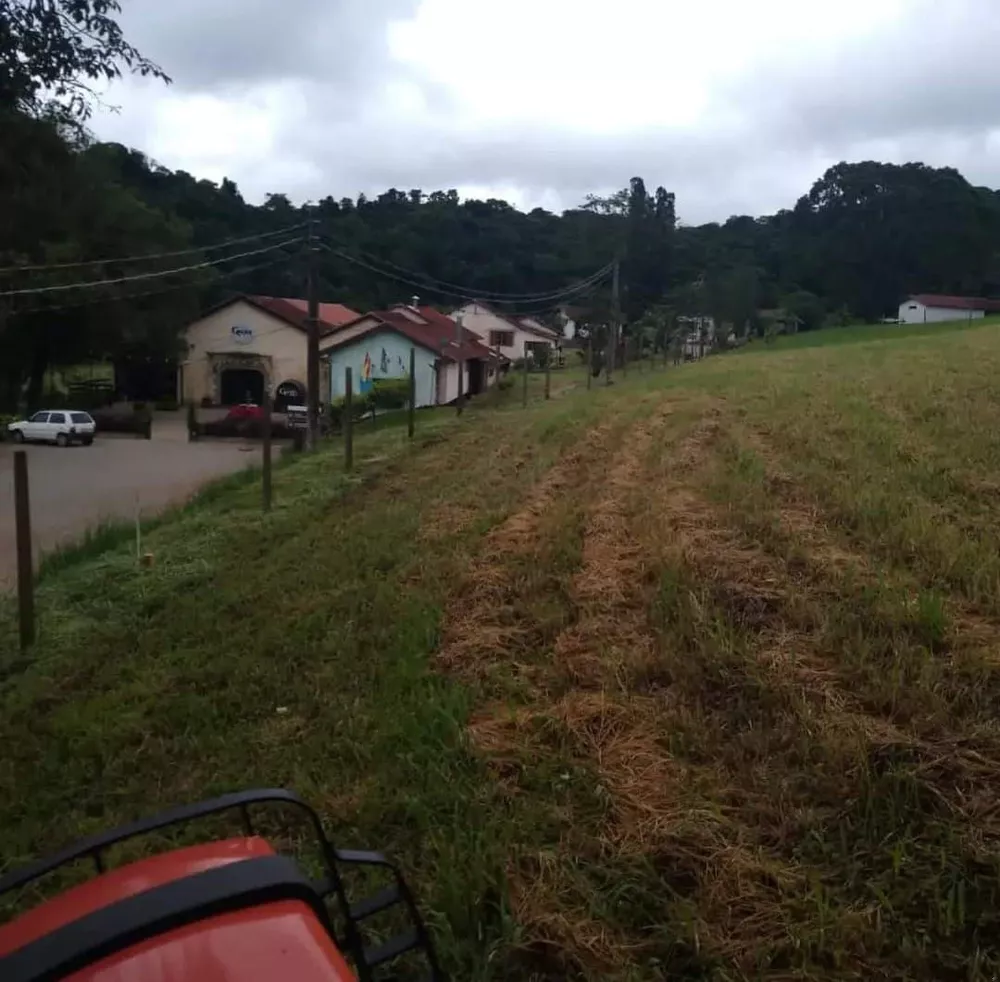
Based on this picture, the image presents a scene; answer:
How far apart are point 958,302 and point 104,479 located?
55718mm

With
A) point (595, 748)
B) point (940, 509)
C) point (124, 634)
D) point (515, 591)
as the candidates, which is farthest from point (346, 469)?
point (595, 748)

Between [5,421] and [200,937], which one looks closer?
[200,937]

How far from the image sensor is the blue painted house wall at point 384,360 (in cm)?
3894

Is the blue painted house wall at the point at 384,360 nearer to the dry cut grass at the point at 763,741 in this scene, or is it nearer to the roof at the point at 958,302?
the dry cut grass at the point at 763,741

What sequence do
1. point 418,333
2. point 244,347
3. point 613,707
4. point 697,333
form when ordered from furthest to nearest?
point 697,333, point 244,347, point 418,333, point 613,707

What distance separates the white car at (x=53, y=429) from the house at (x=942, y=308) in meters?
48.0

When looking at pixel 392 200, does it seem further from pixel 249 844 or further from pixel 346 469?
pixel 249 844

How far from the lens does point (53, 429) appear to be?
31.6m

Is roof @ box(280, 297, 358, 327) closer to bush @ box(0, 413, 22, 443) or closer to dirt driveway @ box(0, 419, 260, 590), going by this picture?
dirt driveway @ box(0, 419, 260, 590)

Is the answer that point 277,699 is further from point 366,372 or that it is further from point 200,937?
point 366,372

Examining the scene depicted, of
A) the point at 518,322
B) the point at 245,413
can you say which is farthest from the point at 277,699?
the point at 518,322

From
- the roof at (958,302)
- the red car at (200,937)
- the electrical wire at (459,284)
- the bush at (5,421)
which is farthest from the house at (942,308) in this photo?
the red car at (200,937)

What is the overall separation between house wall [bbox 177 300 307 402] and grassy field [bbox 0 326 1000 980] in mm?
36439

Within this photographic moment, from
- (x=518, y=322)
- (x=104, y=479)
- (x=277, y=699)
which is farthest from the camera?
(x=518, y=322)
